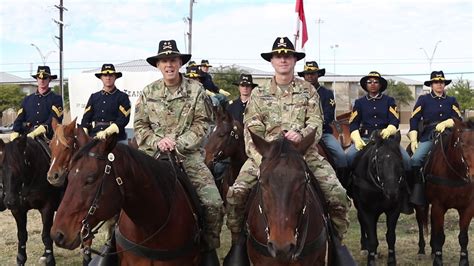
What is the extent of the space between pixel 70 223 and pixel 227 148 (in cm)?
511

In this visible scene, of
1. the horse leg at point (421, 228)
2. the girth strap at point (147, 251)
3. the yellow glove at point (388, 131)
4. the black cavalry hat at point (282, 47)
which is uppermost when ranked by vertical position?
the black cavalry hat at point (282, 47)

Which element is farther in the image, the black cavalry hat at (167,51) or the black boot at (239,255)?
the black cavalry hat at (167,51)

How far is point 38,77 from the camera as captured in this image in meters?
9.41

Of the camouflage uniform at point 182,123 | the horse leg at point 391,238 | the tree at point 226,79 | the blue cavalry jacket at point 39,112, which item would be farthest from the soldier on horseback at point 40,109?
the tree at point 226,79

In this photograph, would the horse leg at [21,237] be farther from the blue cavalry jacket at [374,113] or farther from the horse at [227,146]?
the blue cavalry jacket at [374,113]

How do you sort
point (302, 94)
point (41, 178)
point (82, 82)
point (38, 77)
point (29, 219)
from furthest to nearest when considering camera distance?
point (82, 82) → point (29, 219) → point (38, 77) → point (41, 178) → point (302, 94)

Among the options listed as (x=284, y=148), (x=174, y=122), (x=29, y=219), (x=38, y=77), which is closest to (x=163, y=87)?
(x=174, y=122)

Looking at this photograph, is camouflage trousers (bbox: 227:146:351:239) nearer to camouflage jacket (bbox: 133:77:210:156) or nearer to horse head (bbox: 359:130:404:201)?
camouflage jacket (bbox: 133:77:210:156)

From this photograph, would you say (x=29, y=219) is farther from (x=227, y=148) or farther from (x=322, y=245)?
(x=322, y=245)

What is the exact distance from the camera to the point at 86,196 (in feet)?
12.0

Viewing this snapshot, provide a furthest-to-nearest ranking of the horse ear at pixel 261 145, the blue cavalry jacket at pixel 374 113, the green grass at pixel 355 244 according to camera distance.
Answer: the blue cavalry jacket at pixel 374 113, the green grass at pixel 355 244, the horse ear at pixel 261 145

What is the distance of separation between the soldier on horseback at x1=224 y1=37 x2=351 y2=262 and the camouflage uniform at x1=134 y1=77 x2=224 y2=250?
0.86 ft

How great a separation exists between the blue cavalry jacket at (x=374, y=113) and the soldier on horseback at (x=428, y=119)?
2.06ft

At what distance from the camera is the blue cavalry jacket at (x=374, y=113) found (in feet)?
29.2
